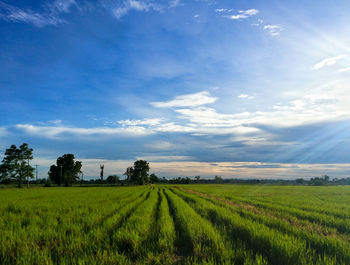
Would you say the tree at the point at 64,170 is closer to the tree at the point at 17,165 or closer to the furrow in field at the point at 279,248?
the tree at the point at 17,165

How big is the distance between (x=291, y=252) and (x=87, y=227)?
6.59 meters

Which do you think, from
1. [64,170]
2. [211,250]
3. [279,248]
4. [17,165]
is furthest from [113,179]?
[279,248]

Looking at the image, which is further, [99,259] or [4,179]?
[4,179]

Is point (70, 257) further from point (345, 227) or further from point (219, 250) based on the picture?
point (345, 227)

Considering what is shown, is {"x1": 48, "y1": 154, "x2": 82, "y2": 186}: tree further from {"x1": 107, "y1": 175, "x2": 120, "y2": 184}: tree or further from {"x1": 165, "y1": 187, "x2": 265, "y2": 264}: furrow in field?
{"x1": 165, "y1": 187, "x2": 265, "y2": 264}: furrow in field

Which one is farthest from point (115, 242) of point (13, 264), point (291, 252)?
point (291, 252)

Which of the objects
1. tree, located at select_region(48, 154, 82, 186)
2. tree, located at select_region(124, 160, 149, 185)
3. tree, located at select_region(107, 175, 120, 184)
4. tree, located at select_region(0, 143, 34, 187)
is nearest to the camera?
tree, located at select_region(0, 143, 34, 187)

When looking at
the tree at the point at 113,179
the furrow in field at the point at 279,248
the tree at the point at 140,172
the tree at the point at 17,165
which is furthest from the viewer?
the tree at the point at 113,179

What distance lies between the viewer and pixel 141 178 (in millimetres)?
117312

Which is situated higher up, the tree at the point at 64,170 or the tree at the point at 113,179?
the tree at the point at 64,170

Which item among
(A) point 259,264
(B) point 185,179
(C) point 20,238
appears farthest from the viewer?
(B) point 185,179

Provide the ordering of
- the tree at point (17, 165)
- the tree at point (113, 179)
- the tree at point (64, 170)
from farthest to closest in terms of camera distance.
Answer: the tree at point (113, 179), the tree at point (64, 170), the tree at point (17, 165)

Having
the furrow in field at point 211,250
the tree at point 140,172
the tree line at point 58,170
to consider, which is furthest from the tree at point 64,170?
the furrow in field at point 211,250

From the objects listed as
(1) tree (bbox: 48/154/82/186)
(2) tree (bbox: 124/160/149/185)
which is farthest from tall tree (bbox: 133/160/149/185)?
(1) tree (bbox: 48/154/82/186)
